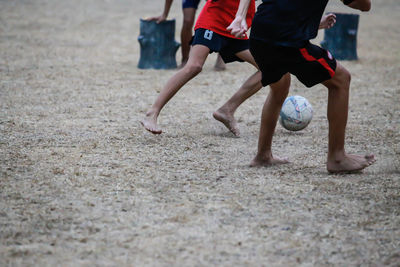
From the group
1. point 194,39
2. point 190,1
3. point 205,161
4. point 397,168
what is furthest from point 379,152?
point 190,1

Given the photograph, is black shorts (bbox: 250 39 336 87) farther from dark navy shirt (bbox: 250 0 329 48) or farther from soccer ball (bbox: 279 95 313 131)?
soccer ball (bbox: 279 95 313 131)

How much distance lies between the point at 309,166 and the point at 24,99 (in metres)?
3.40

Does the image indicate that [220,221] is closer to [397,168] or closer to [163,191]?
[163,191]

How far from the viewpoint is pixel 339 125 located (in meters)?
3.95

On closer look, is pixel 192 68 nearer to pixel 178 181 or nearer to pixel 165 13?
pixel 178 181

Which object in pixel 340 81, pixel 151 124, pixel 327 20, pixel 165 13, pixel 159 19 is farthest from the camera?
pixel 159 19

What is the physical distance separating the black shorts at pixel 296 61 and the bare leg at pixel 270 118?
5.9 inches

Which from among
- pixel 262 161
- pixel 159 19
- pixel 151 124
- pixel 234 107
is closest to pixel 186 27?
pixel 159 19

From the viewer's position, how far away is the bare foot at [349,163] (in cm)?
405

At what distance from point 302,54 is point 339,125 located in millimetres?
547

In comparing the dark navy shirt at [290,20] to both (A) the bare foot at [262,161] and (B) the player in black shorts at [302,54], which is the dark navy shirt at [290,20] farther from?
(A) the bare foot at [262,161]

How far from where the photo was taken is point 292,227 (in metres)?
3.19

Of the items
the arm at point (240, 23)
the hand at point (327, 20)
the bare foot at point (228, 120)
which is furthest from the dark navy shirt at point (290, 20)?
the bare foot at point (228, 120)

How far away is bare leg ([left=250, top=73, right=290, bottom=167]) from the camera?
4.12 metres
